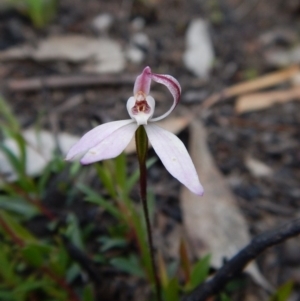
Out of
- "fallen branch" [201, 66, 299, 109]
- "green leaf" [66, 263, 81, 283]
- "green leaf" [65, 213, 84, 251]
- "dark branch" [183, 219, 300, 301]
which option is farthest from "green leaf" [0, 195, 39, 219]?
"fallen branch" [201, 66, 299, 109]

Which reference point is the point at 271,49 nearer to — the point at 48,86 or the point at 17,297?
the point at 48,86

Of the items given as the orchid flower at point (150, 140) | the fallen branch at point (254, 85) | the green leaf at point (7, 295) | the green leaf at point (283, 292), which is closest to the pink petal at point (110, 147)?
the orchid flower at point (150, 140)

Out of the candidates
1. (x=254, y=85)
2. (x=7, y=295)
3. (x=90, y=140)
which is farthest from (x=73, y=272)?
(x=254, y=85)

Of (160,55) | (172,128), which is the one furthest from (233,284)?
(160,55)

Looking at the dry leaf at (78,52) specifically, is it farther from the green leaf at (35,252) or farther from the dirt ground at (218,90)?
the green leaf at (35,252)

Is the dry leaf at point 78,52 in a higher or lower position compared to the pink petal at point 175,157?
higher

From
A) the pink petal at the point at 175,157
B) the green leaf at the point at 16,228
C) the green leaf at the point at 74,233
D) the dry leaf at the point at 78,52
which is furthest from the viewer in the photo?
the dry leaf at the point at 78,52

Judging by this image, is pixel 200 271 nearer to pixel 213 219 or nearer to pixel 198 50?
pixel 213 219
